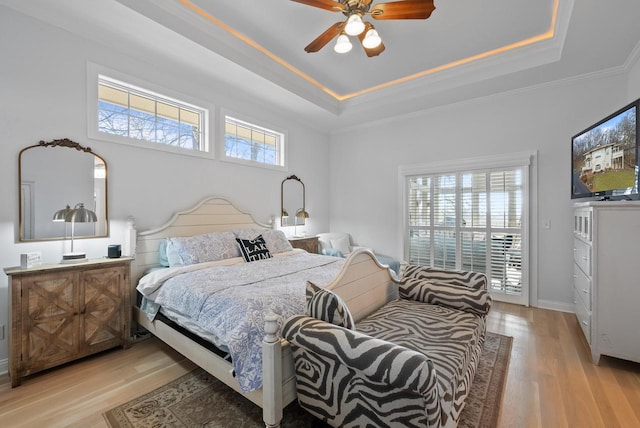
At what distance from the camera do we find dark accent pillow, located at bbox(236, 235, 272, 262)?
311cm

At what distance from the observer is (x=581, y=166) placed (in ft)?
9.64

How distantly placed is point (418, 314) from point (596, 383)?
1.36 metres

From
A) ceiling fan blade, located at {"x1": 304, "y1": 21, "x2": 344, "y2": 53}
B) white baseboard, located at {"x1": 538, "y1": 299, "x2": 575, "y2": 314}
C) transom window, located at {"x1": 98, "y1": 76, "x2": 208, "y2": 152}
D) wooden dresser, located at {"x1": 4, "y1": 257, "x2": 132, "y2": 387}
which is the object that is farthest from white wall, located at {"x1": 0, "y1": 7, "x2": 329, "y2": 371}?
white baseboard, located at {"x1": 538, "y1": 299, "x2": 575, "y2": 314}

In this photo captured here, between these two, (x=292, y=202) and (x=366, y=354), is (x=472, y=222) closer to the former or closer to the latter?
(x=292, y=202)

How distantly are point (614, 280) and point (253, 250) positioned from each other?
325cm

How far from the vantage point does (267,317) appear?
149 cm

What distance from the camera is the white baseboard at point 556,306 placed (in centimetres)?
341

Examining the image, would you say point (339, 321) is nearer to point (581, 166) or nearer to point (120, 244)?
point (120, 244)

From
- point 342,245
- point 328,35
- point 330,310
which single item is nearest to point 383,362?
point 330,310

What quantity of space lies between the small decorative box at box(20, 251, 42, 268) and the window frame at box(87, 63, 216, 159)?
114cm

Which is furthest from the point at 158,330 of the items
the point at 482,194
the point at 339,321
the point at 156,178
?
the point at 482,194

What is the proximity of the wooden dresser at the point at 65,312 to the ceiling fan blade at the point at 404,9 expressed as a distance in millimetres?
2977

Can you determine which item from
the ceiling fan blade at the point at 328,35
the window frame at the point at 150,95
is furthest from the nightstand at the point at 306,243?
the ceiling fan blade at the point at 328,35

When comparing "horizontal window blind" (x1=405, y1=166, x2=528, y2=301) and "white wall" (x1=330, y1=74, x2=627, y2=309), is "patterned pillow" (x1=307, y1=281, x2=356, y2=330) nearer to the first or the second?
"horizontal window blind" (x1=405, y1=166, x2=528, y2=301)
